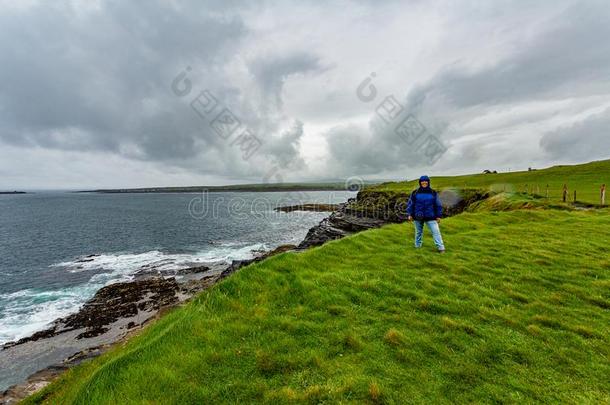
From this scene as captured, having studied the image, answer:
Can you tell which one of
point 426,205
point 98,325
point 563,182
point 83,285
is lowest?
point 83,285

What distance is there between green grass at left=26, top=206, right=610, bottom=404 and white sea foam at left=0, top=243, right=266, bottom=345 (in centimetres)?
1763

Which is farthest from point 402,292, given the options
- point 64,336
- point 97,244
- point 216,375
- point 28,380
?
point 97,244

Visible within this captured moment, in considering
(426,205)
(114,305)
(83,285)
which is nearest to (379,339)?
(426,205)

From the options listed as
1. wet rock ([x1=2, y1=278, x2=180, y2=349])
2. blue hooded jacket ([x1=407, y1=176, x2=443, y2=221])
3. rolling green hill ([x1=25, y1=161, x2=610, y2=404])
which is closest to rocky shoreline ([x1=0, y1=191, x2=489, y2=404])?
wet rock ([x1=2, y1=278, x2=180, y2=349])

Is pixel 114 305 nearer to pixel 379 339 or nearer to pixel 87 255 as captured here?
pixel 87 255

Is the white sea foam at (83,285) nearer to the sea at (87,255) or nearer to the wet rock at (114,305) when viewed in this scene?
the sea at (87,255)

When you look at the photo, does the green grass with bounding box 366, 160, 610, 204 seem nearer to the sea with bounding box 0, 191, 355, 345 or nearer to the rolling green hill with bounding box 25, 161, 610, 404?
the rolling green hill with bounding box 25, 161, 610, 404

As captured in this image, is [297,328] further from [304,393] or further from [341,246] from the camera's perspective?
[341,246]

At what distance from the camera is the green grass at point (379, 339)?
15.8 ft

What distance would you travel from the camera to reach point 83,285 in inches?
1211

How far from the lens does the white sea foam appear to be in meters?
22.2

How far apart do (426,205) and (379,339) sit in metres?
7.53

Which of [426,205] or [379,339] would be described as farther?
[426,205]

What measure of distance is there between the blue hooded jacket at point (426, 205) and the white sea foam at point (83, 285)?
28169 millimetres
